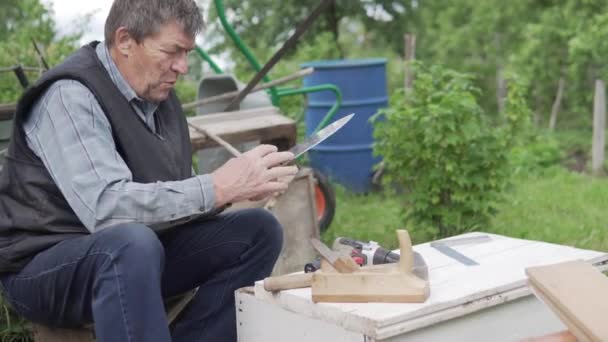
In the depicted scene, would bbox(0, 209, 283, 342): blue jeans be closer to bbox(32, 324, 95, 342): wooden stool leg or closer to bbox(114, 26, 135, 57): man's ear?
bbox(32, 324, 95, 342): wooden stool leg

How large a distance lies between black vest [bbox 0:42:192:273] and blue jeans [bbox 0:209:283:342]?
5cm

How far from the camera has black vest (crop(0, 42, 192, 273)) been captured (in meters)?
2.38

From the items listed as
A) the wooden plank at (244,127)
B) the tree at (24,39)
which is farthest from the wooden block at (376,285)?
the tree at (24,39)

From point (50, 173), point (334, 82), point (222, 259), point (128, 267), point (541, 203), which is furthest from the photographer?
point (334, 82)

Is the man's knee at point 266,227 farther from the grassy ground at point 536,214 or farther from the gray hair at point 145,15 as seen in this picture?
the grassy ground at point 536,214

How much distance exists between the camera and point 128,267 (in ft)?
7.16

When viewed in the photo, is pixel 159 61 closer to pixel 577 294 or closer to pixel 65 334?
pixel 65 334

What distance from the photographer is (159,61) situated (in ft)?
8.07

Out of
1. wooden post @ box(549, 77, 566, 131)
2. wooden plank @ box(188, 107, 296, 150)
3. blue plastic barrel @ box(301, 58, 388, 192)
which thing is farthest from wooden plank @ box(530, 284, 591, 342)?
wooden post @ box(549, 77, 566, 131)

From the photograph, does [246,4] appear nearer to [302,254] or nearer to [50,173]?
[302,254]

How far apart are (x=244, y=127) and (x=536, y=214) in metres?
1.93

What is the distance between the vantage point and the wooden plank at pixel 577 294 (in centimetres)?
178

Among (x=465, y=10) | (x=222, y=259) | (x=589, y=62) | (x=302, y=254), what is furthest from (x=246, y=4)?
(x=222, y=259)

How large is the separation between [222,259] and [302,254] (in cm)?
106
